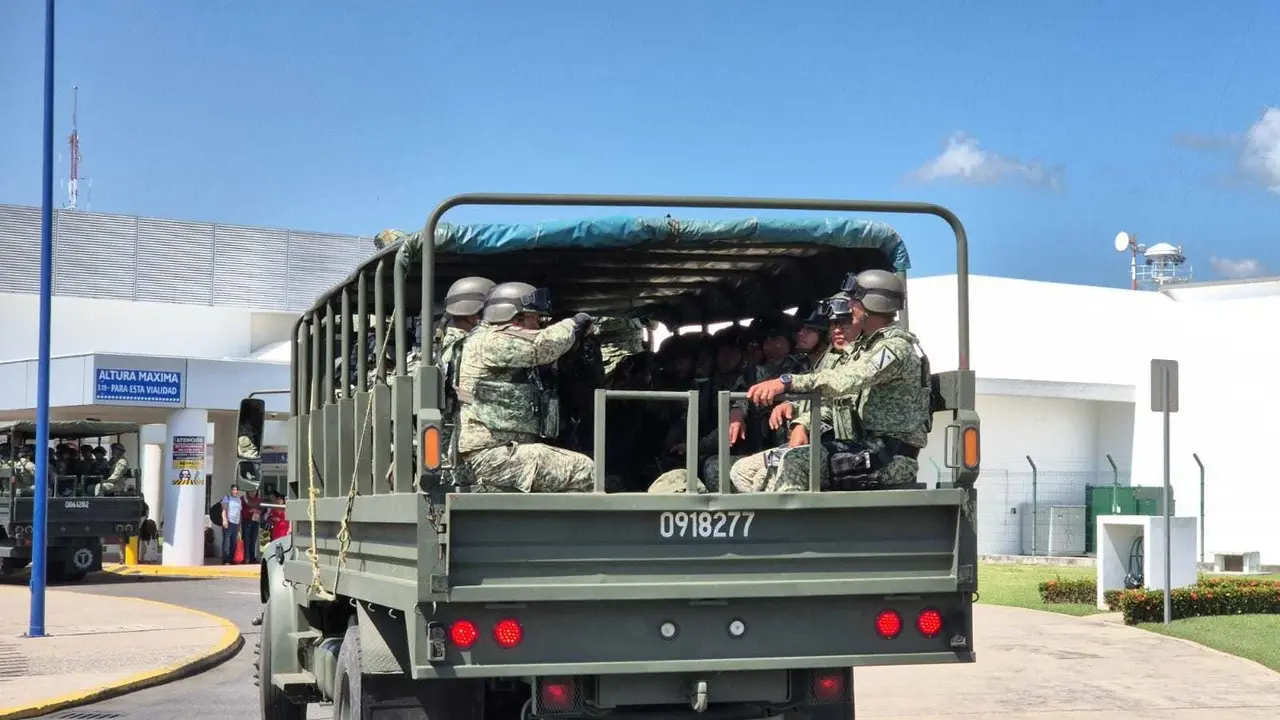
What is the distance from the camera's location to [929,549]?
7031 mm

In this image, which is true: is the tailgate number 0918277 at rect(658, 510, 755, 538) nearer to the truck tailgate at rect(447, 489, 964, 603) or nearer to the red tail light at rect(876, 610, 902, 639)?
the truck tailgate at rect(447, 489, 964, 603)

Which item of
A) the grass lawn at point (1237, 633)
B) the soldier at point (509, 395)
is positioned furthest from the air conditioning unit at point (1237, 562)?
the soldier at point (509, 395)

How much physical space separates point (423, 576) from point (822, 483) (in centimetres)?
193

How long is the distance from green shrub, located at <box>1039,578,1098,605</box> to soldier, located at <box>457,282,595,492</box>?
14.8 meters

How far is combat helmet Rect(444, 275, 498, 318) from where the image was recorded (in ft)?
25.4

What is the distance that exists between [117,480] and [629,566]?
22.8 meters

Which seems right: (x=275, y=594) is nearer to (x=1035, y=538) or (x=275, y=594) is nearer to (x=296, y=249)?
(x=1035, y=538)

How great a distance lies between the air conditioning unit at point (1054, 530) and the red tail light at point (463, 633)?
28.9 metres

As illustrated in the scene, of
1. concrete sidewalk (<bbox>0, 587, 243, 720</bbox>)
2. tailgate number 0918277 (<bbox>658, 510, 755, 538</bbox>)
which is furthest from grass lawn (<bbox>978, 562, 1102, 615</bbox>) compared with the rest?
tailgate number 0918277 (<bbox>658, 510, 755, 538</bbox>)

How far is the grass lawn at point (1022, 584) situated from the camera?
20656mm

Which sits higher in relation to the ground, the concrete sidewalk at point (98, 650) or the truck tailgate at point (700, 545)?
the truck tailgate at point (700, 545)

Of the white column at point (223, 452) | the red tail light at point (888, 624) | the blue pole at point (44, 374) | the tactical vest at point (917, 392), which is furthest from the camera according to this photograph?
the white column at point (223, 452)

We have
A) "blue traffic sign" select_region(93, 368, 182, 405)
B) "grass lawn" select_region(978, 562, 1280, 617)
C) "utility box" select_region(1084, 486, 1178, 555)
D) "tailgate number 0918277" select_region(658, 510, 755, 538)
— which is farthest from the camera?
"utility box" select_region(1084, 486, 1178, 555)

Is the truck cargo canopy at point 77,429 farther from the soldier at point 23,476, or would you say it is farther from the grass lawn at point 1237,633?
the grass lawn at point 1237,633
